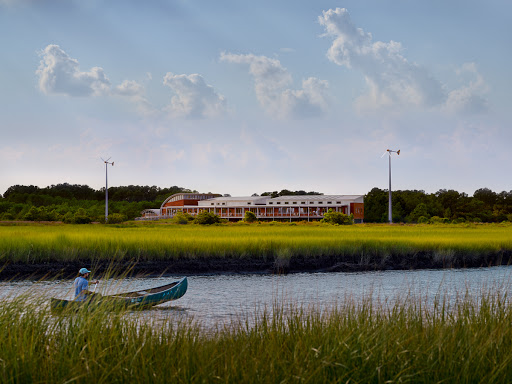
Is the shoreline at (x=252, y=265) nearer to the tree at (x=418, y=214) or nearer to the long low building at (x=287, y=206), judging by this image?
the tree at (x=418, y=214)

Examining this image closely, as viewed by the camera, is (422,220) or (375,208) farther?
(375,208)

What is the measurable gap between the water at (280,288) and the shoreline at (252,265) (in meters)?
1.06

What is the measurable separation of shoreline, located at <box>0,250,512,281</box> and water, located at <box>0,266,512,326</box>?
106 centimetres

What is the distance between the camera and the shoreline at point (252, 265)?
27.3m

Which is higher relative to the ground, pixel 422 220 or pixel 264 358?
pixel 422 220

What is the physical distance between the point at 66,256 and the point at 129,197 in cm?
14486

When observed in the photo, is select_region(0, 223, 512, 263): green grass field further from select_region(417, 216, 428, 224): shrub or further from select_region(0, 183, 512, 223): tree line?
select_region(417, 216, 428, 224): shrub

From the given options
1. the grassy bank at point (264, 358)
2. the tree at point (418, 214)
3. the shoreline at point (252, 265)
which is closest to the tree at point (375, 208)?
the tree at point (418, 214)

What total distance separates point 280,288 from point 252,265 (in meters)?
7.98

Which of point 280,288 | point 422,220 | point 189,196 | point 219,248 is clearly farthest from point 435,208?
point 280,288

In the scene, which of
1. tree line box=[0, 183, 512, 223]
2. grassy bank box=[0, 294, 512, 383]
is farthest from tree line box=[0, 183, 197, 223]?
grassy bank box=[0, 294, 512, 383]

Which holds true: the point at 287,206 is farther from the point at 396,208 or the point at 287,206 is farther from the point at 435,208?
the point at 435,208

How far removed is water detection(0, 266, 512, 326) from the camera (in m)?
18.1

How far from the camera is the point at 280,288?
22.4m
